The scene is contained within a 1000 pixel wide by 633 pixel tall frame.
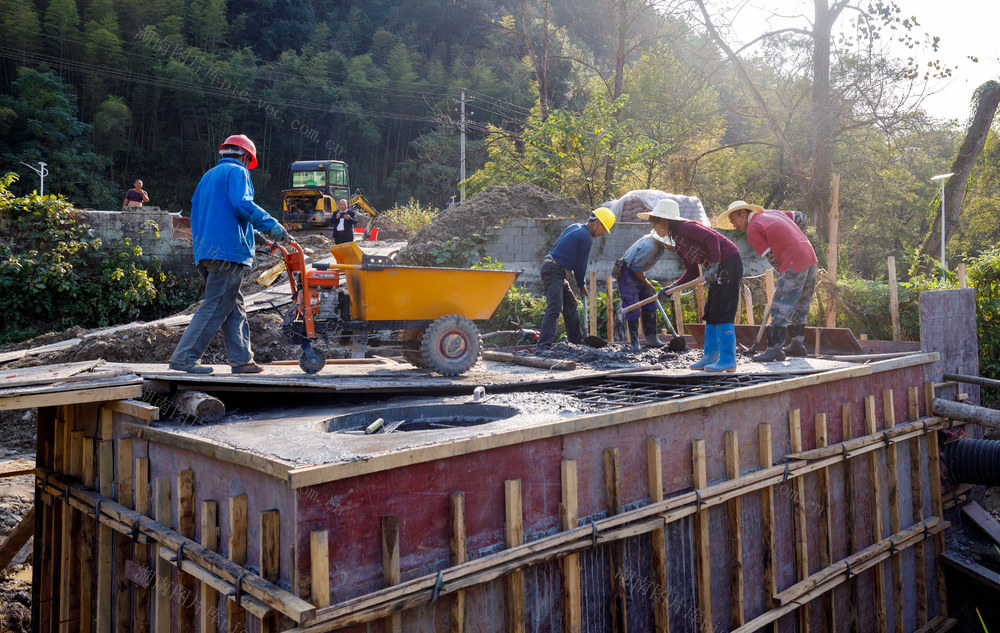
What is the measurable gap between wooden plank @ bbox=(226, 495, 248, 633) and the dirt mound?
948 centimetres

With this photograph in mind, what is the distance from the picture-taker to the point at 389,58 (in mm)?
46438

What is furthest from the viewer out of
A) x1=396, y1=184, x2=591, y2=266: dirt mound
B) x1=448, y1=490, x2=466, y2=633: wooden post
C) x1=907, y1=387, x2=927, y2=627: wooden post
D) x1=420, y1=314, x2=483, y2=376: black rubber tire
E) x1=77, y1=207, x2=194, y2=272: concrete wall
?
x1=77, y1=207, x2=194, y2=272: concrete wall

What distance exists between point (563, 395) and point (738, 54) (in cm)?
1421

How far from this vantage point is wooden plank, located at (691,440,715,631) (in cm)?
457

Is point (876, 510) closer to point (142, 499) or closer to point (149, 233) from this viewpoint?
point (142, 499)

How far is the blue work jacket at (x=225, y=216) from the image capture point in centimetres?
490

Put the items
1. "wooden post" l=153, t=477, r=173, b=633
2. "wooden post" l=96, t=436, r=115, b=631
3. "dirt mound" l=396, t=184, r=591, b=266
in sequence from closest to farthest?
"wooden post" l=153, t=477, r=173, b=633
"wooden post" l=96, t=436, r=115, b=631
"dirt mound" l=396, t=184, r=591, b=266

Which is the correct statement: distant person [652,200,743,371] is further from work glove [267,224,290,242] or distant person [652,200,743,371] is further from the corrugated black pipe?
work glove [267,224,290,242]

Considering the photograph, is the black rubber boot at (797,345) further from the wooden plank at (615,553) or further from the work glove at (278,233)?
the work glove at (278,233)

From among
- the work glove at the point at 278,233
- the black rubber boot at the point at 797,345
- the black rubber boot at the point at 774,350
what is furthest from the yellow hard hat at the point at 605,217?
the work glove at the point at 278,233

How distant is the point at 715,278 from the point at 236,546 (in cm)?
450

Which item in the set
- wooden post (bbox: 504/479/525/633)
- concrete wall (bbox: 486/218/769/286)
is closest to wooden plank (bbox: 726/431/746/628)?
wooden post (bbox: 504/479/525/633)

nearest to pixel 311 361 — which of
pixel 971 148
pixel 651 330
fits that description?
pixel 651 330

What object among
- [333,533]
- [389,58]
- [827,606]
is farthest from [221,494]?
[389,58]
